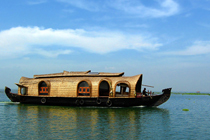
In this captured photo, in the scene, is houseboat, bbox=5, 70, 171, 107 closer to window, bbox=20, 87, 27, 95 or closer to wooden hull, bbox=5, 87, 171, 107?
wooden hull, bbox=5, 87, 171, 107

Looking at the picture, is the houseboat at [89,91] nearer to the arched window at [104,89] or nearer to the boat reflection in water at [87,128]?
the arched window at [104,89]

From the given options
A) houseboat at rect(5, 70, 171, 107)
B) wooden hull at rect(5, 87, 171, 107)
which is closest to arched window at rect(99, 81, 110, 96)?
houseboat at rect(5, 70, 171, 107)

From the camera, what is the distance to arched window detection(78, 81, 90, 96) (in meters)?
23.8

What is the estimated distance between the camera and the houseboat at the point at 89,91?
23016 millimetres

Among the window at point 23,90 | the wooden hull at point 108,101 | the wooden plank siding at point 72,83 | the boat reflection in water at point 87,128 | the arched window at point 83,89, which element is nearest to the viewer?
the boat reflection in water at point 87,128

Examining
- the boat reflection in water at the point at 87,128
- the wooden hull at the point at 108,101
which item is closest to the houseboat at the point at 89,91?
the wooden hull at the point at 108,101

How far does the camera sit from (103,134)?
12344 mm

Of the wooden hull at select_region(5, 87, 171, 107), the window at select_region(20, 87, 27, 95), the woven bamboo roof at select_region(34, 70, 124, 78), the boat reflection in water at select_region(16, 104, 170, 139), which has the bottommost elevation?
the boat reflection in water at select_region(16, 104, 170, 139)

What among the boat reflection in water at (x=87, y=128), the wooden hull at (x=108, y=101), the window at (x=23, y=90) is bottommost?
the boat reflection in water at (x=87, y=128)

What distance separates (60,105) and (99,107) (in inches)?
172

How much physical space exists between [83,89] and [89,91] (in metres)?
0.77

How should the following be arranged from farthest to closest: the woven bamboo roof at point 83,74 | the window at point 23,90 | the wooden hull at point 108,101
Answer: the window at point 23,90, the woven bamboo roof at point 83,74, the wooden hull at point 108,101

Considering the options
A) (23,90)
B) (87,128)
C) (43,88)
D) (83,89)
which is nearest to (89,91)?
(83,89)

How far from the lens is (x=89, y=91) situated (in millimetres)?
23562
